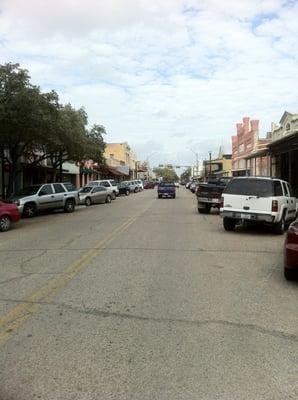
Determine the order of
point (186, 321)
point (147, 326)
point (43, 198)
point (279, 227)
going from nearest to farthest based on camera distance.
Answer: point (147, 326) → point (186, 321) → point (279, 227) → point (43, 198)

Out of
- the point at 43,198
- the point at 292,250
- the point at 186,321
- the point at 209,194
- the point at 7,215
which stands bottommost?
the point at 186,321

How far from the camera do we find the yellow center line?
20.1 feet

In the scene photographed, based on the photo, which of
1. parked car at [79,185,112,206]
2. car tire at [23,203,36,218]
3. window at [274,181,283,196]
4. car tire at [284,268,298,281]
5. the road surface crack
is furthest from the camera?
parked car at [79,185,112,206]

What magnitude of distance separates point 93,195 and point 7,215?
1884 cm

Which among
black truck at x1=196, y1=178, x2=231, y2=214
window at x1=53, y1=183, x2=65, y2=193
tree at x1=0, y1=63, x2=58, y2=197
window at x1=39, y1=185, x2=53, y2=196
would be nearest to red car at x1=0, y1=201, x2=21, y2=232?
tree at x1=0, y1=63, x2=58, y2=197

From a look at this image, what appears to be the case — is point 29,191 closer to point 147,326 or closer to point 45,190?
point 45,190

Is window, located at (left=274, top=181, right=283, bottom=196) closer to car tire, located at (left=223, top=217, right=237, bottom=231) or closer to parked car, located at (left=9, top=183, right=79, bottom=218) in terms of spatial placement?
car tire, located at (left=223, top=217, right=237, bottom=231)

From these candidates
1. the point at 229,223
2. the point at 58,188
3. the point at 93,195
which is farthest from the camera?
the point at 93,195

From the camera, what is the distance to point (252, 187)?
55.1ft

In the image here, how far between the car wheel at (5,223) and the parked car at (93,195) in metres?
17.6

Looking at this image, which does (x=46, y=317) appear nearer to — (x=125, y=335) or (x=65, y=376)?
(x=125, y=335)

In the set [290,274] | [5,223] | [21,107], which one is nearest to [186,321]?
[290,274]

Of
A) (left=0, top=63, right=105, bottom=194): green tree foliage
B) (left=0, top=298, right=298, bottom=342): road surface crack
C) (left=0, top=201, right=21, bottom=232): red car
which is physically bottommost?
(left=0, top=298, right=298, bottom=342): road surface crack

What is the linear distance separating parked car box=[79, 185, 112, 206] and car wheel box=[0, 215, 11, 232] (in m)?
17.6
